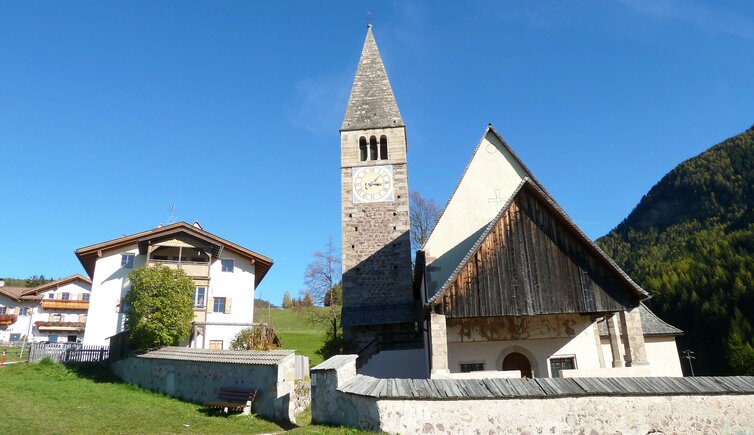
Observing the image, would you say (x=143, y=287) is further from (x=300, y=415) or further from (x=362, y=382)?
(x=362, y=382)

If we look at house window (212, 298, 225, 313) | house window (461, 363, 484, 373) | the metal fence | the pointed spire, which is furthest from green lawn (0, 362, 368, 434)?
the pointed spire

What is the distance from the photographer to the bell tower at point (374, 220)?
25.9m

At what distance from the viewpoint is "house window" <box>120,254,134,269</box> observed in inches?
1088

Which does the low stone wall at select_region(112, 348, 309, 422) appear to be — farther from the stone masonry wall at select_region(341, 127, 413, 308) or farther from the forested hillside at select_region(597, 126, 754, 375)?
the forested hillside at select_region(597, 126, 754, 375)

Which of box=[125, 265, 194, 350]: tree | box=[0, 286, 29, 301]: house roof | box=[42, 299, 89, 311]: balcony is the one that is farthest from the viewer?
box=[0, 286, 29, 301]: house roof

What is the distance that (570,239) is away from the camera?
48.7 feet

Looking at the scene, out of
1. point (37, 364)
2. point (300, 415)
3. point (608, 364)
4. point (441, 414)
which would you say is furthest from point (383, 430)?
point (37, 364)

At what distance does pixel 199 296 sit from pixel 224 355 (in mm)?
11308

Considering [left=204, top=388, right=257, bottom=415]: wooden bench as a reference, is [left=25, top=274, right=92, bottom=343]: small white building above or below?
above

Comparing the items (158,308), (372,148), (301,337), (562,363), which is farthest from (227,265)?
(562,363)

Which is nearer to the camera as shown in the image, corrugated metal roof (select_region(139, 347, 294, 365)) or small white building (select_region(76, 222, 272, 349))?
corrugated metal roof (select_region(139, 347, 294, 365))

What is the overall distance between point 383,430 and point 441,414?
1078 mm

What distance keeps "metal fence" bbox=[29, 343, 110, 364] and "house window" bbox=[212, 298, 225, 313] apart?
5.46 meters

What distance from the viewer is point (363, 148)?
29969 millimetres
